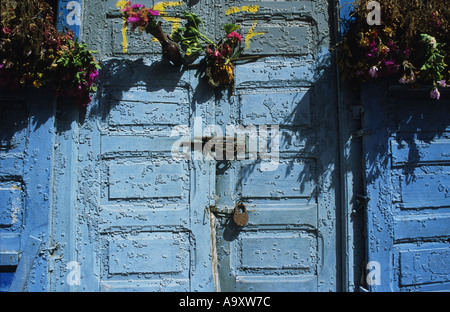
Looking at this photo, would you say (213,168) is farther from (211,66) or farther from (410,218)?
(410,218)

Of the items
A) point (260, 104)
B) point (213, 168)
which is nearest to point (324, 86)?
point (260, 104)

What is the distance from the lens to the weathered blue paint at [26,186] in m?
2.60

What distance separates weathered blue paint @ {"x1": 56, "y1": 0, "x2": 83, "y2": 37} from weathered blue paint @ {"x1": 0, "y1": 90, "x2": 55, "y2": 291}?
0.65 metres

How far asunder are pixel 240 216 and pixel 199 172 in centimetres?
56

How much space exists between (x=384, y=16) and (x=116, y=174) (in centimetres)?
276

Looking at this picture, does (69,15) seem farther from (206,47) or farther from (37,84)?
(206,47)

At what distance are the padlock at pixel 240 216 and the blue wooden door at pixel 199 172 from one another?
95 millimetres

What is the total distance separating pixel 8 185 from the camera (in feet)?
8.75

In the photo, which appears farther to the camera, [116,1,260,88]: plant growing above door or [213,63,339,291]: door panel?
[213,63,339,291]: door panel

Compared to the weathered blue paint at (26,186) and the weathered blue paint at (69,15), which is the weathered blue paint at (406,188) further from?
the weathered blue paint at (26,186)

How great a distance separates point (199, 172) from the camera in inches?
108

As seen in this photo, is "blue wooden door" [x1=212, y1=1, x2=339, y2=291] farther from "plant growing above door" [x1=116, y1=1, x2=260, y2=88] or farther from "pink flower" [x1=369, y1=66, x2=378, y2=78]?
"pink flower" [x1=369, y1=66, x2=378, y2=78]

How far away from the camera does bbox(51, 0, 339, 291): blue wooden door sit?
2713 mm

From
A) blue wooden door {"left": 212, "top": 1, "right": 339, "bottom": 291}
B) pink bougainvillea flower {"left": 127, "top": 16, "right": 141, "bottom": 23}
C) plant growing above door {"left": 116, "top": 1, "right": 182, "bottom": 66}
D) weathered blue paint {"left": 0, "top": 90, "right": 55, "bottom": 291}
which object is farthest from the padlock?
pink bougainvillea flower {"left": 127, "top": 16, "right": 141, "bottom": 23}
